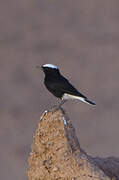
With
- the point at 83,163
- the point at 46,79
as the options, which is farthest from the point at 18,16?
the point at 83,163

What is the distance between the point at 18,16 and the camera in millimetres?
18484

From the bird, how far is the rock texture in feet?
2.14

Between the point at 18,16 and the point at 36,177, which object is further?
the point at 18,16

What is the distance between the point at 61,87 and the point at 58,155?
0.98 meters

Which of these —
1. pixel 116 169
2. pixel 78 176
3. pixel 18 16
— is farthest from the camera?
pixel 18 16

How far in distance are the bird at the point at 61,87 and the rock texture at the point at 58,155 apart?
65cm

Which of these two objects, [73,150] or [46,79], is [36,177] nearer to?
[73,150]

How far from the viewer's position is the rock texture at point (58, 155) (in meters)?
6.45

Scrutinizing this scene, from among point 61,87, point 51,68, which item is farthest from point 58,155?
point 51,68

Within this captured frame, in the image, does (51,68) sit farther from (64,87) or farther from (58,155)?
(58,155)

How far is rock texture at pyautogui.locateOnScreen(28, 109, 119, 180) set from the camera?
21.2 feet

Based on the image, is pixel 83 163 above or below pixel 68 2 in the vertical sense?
below

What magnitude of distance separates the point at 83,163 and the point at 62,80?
1158mm

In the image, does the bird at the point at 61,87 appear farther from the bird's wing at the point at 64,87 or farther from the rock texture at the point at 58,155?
the rock texture at the point at 58,155
